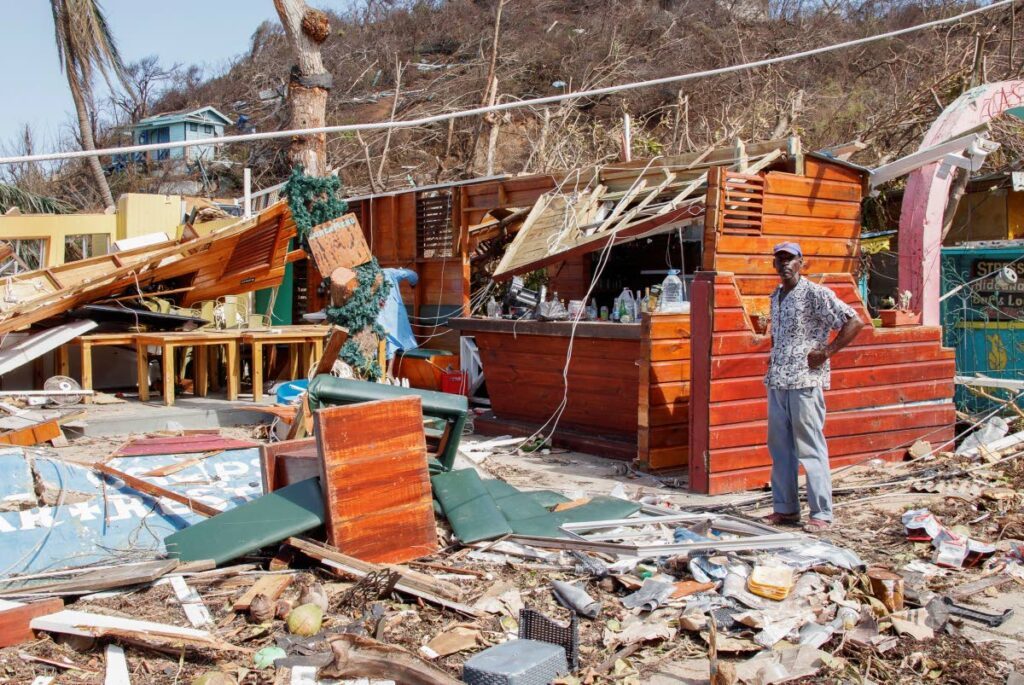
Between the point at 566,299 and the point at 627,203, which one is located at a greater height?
the point at 627,203

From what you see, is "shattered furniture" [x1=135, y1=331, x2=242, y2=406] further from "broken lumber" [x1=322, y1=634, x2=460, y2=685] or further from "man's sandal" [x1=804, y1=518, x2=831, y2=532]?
"broken lumber" [x1=322, y1=634, x2=460, y2=685]

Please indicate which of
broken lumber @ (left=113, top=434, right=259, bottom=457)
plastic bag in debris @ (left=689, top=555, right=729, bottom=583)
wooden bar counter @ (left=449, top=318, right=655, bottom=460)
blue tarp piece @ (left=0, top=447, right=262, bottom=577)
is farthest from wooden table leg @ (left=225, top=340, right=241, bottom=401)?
plastic bag in debris @ (left=689, top=555, right=729, bottom=583)

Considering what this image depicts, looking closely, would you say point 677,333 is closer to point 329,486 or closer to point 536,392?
point 536,392

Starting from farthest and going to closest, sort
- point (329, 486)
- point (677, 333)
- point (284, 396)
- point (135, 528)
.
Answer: point (284, 396), point (677, 333), point (135, 528), point (329, 486)

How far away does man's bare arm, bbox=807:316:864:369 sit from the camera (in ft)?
20.2

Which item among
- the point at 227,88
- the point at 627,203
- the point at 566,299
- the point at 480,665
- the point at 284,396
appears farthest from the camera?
the point at 227,88

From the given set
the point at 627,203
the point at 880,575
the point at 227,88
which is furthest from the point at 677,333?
the point at 227,88

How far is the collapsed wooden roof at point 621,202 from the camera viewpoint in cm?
852

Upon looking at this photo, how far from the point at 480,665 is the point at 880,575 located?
7.60 feet

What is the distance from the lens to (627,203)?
9648mm

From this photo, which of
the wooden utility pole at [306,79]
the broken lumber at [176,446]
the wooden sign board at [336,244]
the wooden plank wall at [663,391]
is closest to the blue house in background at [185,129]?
the wooden utility pole at [306,79]

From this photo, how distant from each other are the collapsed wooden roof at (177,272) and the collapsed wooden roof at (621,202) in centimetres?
368

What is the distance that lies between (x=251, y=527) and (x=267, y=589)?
0.64m

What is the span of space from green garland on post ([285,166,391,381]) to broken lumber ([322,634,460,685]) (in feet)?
20.3
